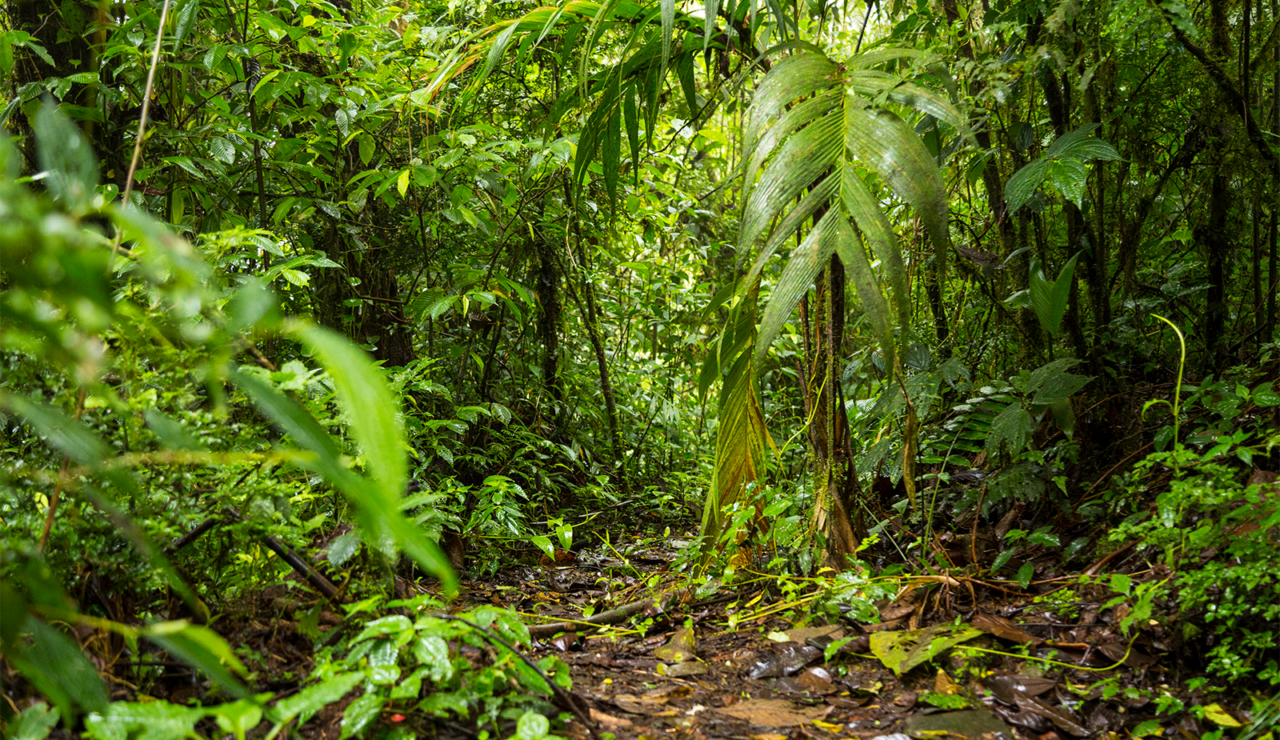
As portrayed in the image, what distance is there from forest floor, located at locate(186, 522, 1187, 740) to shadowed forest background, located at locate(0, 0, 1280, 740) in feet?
0.04

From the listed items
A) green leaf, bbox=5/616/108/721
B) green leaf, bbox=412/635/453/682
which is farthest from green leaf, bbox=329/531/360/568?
green leaf, bbox=5/616/108/721

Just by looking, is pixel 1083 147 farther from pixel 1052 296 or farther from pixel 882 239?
pixel 882 239

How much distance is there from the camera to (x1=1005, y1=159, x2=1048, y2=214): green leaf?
76.6 inches

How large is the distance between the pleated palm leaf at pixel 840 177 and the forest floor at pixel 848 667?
2.00ft

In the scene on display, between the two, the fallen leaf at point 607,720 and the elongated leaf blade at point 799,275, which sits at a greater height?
the elongated leaf blade at point 799,275

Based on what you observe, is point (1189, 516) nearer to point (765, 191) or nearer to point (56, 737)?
point (765, 191)

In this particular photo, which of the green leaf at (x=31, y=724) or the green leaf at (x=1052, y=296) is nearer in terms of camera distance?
the green leaf at (x=31, y=724)

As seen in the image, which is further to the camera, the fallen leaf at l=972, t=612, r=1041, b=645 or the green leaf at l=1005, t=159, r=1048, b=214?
the green leaf at l=1005, t=159, r=1048, b=214

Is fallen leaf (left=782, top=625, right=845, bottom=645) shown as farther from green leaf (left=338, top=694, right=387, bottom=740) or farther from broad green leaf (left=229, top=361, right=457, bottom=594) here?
broad green leaf (left=229, top=361, right=457, bottom=594)

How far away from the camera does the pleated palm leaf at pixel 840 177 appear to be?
1518 mm

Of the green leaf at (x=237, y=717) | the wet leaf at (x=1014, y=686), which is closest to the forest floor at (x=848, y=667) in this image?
the wet leaf at (x=1014, y=686)

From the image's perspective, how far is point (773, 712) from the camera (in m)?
1.46

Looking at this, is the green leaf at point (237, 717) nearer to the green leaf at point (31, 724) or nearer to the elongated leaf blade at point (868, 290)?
the green leaf at point (31, 724)

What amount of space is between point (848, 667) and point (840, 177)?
3.35ft
